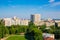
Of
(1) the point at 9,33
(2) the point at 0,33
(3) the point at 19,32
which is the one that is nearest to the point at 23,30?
(3) the point at 19,32

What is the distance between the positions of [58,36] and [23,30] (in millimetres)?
3415

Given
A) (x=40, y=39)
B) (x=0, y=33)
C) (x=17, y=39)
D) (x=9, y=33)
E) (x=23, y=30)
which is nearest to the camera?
(x=40, y=39)

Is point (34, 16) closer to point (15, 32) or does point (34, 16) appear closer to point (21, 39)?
point (15, 32)

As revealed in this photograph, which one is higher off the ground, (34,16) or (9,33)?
(34,16)

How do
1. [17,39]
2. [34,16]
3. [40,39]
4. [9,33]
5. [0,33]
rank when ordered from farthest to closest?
[34,16] → [9,33] → [0,33] → [17,39] → [40,39]

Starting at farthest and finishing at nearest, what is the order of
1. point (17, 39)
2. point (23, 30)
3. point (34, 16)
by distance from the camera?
1. point (34, 16)
2. point (23, 30)
3. point (17, 39)

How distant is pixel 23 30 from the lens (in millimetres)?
10891

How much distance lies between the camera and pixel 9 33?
989cm

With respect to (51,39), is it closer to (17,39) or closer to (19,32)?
(17,39)

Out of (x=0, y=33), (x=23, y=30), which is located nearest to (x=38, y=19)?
(x=23, y=30)

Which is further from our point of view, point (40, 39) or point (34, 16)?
point (34, 16)

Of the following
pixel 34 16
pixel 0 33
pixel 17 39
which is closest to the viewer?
pixel 17 39

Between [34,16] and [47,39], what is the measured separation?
43.4 ft

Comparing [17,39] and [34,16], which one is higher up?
[34,16]
